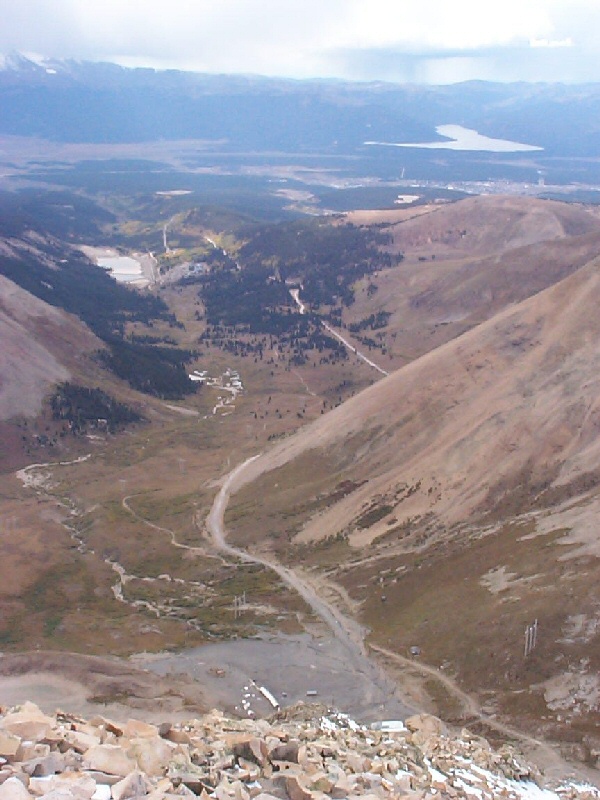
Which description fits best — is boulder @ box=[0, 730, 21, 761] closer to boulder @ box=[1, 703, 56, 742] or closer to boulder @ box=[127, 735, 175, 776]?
boulder @ box=[1, 703, 56, 742]

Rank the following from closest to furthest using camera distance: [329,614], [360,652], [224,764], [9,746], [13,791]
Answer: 1. [13,791]
2. [9,746]
3. [224,764]
4. [360,652]
5. [329,614]

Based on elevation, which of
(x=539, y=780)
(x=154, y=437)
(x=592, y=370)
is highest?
(x=592, y=370)

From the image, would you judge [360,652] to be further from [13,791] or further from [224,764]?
[13,791]

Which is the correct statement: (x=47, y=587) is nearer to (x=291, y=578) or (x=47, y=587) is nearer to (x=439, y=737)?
(x=291, y=578)

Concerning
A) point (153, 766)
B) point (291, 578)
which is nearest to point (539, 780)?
point (153, 766)

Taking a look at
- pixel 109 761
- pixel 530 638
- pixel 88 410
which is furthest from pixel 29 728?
pixel 88 410

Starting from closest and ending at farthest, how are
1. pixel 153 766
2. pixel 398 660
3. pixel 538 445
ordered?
pixel 153 766, pixel 398 660, pixel 538 445
